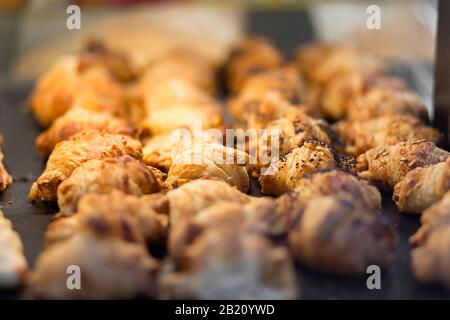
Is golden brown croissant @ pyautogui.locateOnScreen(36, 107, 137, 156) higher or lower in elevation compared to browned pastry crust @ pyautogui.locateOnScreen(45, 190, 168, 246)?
higher

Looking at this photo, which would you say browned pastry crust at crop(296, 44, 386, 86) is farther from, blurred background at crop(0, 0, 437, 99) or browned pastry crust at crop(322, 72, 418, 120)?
blurred background at crop(0, 0, 437, 99)

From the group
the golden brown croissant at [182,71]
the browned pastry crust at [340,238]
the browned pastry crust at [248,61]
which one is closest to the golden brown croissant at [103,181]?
the browned pastry crust at [340,238]

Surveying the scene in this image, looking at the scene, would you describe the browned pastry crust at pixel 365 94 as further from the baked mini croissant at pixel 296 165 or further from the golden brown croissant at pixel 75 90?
the golden brown croissant at pixel 75 90

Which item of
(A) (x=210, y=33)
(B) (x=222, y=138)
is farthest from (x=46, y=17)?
(B) (x=222, y=138)

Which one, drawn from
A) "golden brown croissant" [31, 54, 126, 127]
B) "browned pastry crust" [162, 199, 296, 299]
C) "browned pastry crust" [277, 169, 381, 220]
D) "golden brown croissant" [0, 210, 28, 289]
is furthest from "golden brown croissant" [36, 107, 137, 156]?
"browned pastry crust" [162, 199, 296, 299]

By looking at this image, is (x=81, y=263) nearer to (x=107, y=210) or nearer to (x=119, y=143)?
(x=107, y=210)

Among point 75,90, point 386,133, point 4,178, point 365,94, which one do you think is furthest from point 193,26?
point 4,178
